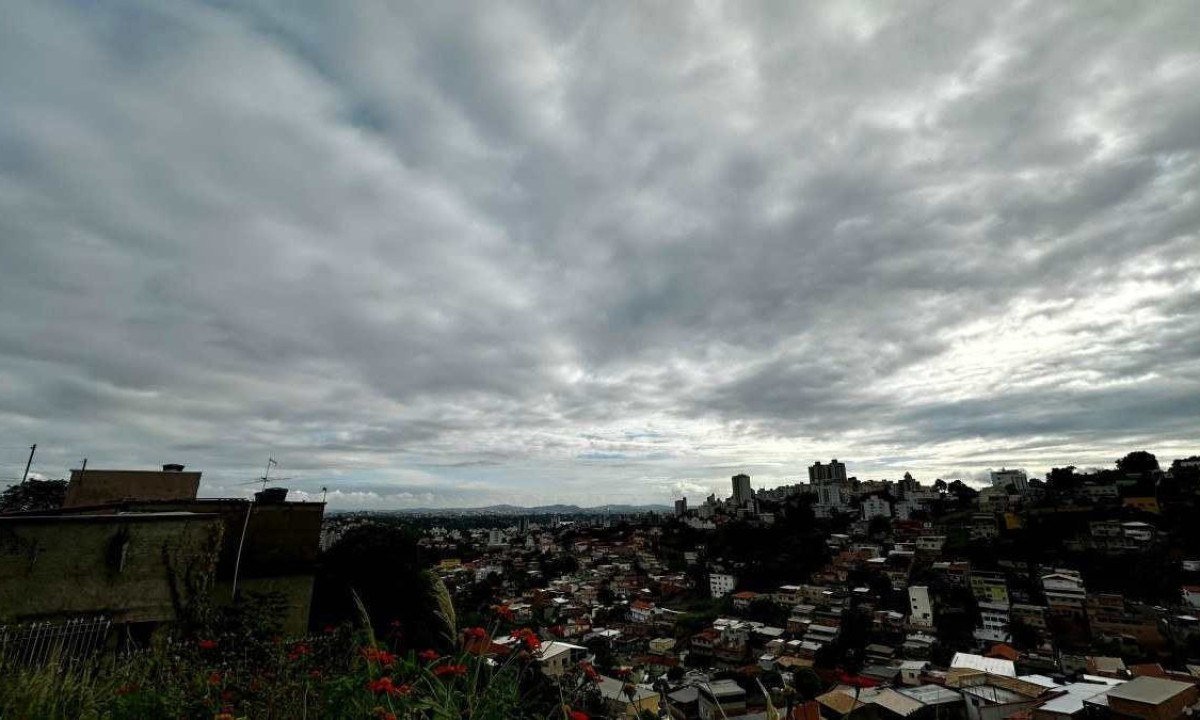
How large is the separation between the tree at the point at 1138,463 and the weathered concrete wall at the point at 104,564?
109 meters

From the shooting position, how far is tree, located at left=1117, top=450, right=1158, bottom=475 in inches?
3066

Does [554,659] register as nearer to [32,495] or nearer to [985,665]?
[985,665]

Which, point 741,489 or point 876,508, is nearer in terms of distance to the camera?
point 876,508

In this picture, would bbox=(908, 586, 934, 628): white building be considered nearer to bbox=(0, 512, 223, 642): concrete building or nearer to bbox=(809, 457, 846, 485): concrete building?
bbox=(0, 512, 223, 642): concrete building

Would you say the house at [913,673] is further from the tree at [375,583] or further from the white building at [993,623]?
the tree at [375,583]

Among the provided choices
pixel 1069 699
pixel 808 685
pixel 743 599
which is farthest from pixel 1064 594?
pixel 808 685

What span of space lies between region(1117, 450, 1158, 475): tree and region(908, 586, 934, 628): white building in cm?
6251

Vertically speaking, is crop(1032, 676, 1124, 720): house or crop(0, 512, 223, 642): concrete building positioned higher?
crop(0, 512, 223, 642): concrete building

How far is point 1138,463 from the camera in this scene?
7881 cm

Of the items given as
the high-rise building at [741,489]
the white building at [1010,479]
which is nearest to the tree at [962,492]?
the white building at [1010,479]

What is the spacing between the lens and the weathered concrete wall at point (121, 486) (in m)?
15.7

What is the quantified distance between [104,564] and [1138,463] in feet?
370

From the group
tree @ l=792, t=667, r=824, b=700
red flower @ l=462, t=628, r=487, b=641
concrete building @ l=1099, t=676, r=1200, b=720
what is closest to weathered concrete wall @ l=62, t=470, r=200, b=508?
red flower @ l=462, t=628, r=487, b=641

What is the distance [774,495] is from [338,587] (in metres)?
137
